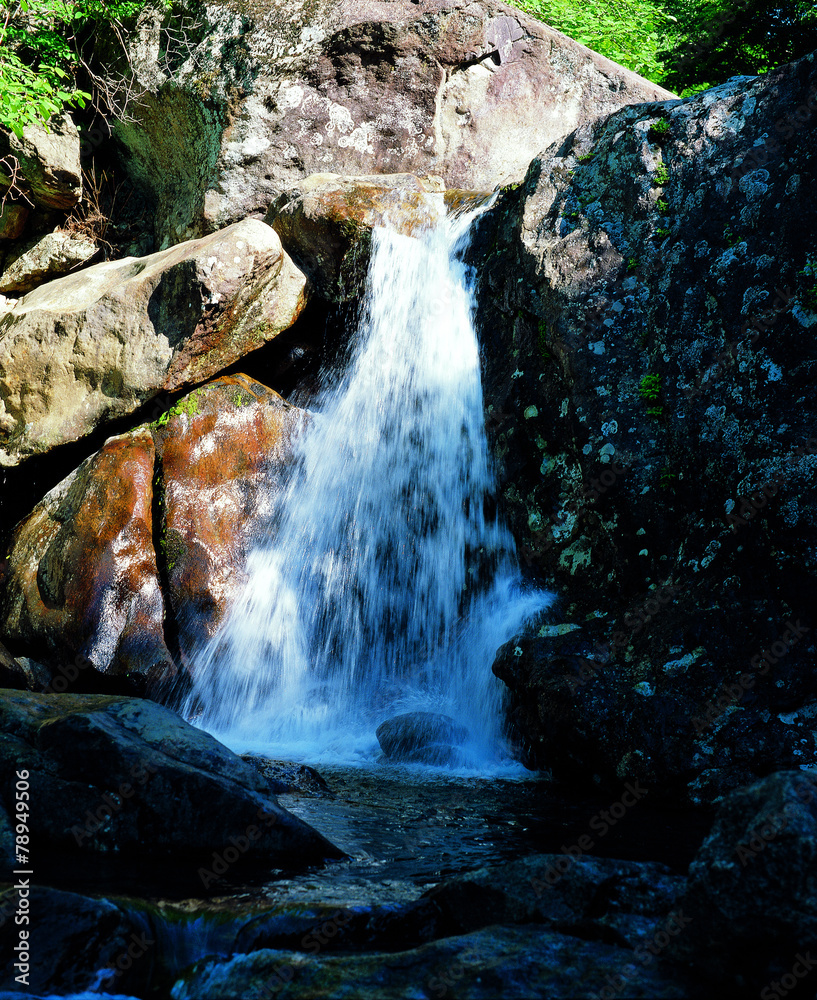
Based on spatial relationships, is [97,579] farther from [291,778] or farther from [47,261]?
[47,261]

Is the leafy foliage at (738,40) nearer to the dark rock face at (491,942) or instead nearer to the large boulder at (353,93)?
the large boulder at (353,93)

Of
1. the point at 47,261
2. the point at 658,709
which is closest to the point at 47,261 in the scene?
the point at 47,261

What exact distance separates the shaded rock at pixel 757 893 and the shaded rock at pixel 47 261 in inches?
456

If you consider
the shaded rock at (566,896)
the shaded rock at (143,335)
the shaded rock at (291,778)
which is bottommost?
the shaded rock at (566,896)

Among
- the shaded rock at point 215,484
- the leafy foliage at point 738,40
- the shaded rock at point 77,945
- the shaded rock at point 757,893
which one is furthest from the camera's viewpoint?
the leafy foliage at point 738,40

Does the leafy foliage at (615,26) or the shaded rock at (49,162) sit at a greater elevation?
the leafy foliage at (615,26)

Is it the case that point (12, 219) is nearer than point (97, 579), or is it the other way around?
point (97, 579)

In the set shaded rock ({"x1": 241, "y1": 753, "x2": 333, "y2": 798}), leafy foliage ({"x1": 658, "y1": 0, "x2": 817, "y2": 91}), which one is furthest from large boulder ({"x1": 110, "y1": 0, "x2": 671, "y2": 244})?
shaded rock ({"x1": 241, "y1": 753, "x2": 333, "y2": 798})

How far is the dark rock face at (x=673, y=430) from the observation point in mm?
4039

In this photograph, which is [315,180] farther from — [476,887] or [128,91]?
[476,887]

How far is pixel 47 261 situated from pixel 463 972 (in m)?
11.6

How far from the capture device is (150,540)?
668 centimetres

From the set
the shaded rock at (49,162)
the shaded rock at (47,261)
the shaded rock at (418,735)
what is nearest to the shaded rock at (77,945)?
the shaded rock at (418,735)

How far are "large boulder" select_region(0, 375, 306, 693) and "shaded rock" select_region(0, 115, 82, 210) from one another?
568cm
